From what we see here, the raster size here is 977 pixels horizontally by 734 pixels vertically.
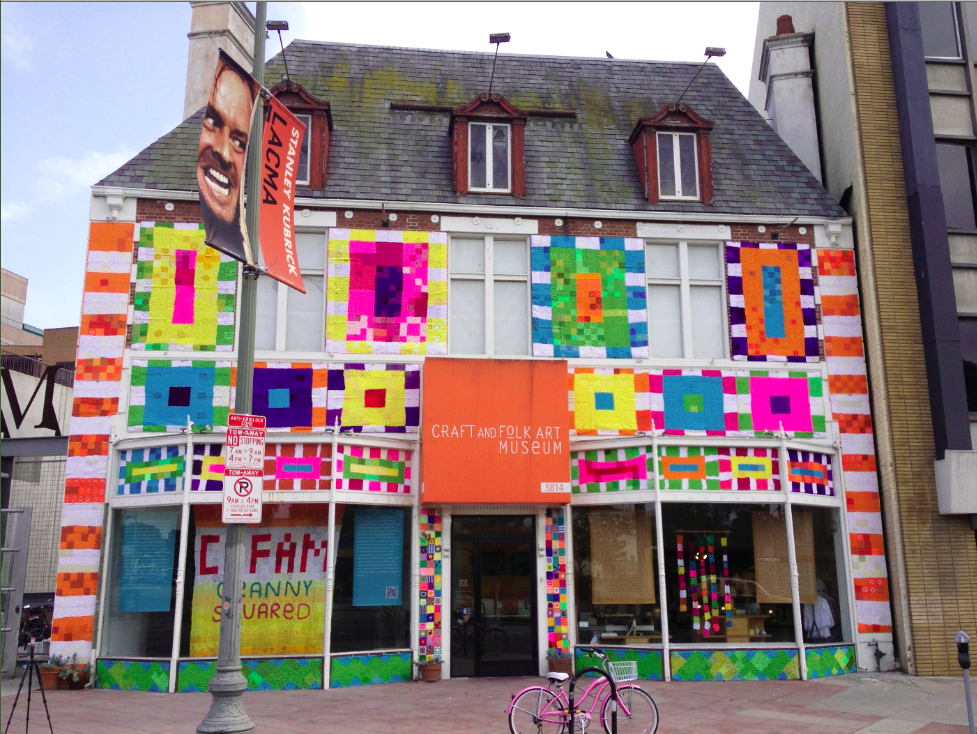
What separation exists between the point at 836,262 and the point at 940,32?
Result: 500 cm

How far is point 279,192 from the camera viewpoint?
1055 cm

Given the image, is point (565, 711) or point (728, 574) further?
point (728, 574)

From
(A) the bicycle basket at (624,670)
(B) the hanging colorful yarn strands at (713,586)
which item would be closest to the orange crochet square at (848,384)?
(B) the hanging colorful yarn strands at (713,586)

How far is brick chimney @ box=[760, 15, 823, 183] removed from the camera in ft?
58.2

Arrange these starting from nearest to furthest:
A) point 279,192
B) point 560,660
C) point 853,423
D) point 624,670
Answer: point 624,670 → point 279,192 → point 560,660 → point 853,423

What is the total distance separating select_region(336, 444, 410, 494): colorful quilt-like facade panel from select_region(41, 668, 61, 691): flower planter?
5.03m


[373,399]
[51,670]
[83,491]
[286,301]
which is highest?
[286,301]

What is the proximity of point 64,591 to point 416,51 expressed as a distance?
41.7 ft

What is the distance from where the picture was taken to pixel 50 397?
58.8 ft

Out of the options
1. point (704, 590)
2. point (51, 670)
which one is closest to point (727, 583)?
point (704, 590)

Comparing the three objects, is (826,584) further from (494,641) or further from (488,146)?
(488,146)

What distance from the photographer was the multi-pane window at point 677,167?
1619 centimetres

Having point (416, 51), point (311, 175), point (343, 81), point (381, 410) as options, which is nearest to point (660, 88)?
point (416, 51)

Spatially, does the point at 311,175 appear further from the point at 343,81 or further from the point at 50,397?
the point at 50,397
